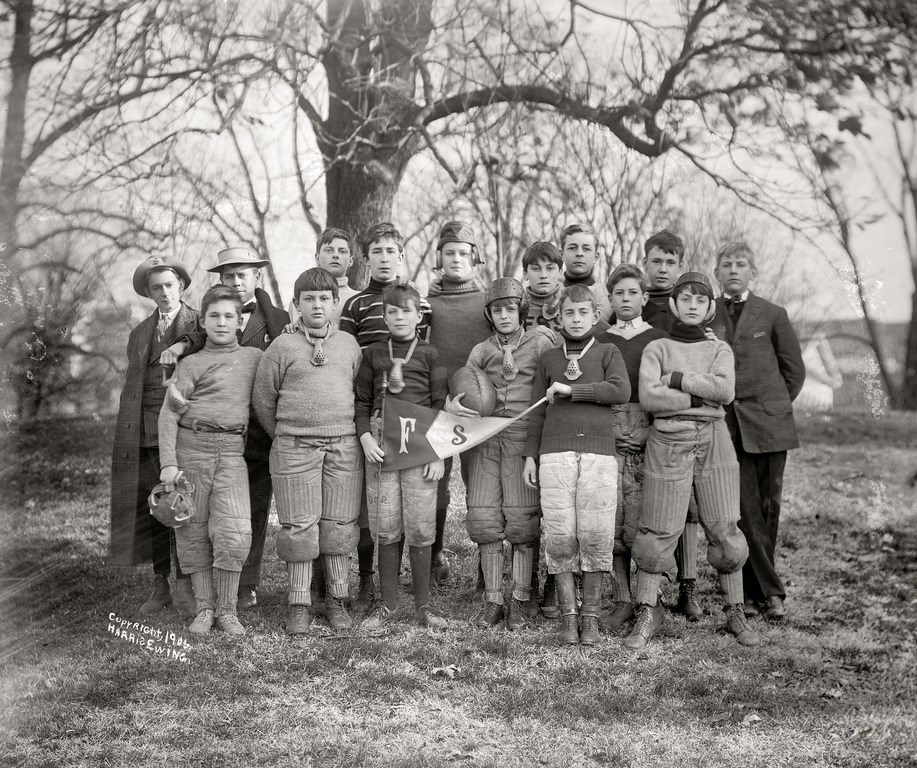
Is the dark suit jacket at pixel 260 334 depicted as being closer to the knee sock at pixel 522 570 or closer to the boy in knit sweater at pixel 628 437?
the knee sock at pixel 522 570

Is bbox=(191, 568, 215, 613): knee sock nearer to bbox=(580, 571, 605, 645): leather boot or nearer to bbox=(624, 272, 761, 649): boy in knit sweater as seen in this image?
bbox=(580, 571, 605, 645): leather boot

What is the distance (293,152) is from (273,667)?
4772 millimetres

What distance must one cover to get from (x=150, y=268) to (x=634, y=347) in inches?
113

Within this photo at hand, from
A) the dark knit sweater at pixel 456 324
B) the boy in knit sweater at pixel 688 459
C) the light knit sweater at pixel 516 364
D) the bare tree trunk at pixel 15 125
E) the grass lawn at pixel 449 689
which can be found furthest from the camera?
the bare tree trunk at pixel 15 125

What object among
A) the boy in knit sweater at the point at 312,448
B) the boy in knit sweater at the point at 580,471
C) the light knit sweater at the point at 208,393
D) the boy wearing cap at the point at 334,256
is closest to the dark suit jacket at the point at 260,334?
the boy wearing cap at the point at 334,256

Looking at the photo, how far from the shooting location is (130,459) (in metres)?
4.96

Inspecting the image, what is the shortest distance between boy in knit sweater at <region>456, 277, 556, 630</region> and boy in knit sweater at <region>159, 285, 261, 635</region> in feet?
4.30

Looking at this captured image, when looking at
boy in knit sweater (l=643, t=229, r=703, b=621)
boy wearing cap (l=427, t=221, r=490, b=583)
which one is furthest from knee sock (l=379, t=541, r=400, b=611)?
boy in knit sweater (l=643, t=229, r=703, b=621)

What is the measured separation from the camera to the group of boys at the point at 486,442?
4.53m

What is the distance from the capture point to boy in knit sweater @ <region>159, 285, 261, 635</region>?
452 centimetres

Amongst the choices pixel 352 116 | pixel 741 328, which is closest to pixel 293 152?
pixel 352 116

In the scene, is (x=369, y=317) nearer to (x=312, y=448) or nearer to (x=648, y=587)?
(x=312, y=448)

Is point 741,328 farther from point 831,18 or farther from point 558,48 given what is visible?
point 558,48

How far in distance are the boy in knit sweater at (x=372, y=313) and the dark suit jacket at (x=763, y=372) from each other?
1.92m
